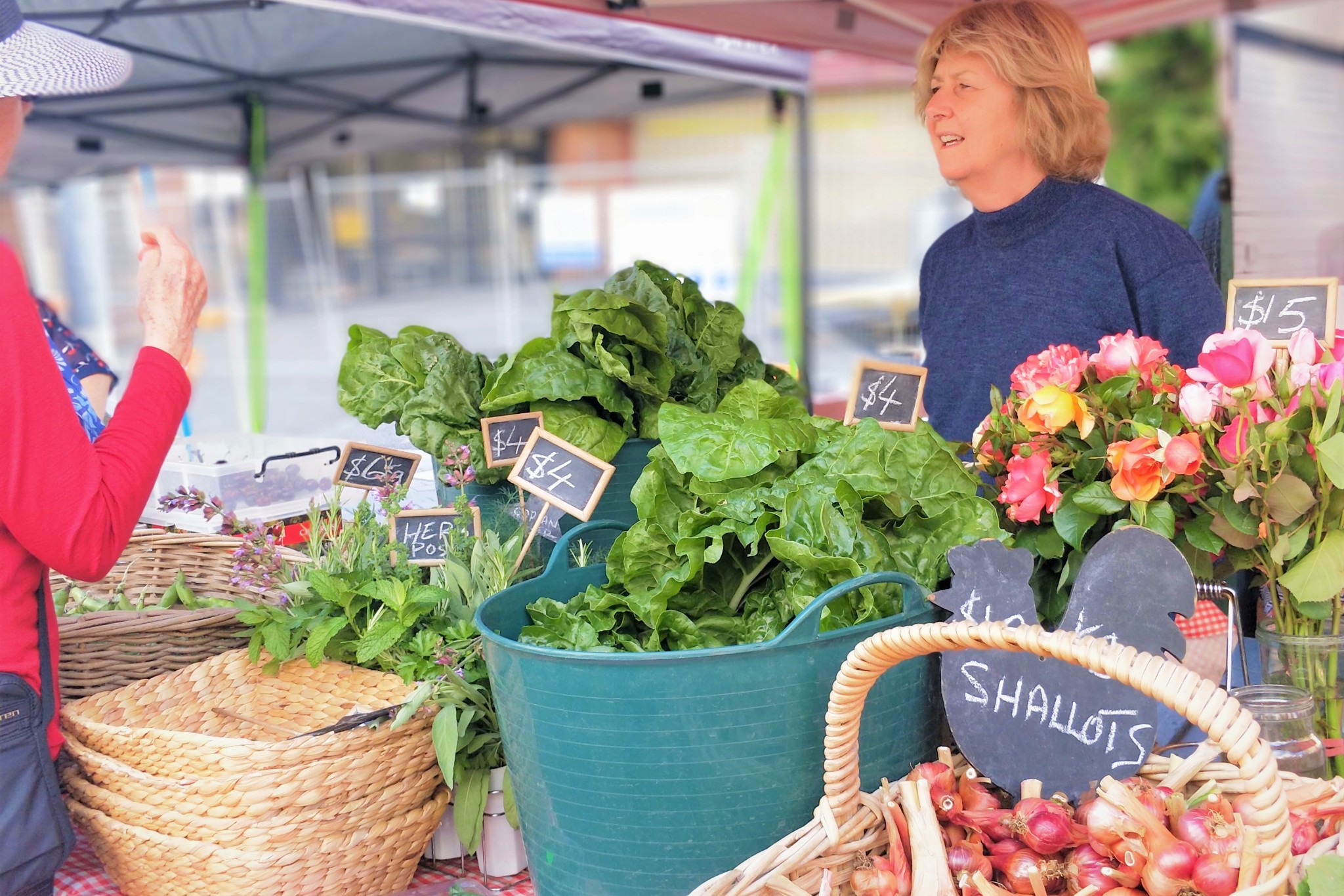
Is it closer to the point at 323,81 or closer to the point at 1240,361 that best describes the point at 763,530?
the point at 1240,361

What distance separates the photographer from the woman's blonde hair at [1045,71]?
196 centimetres

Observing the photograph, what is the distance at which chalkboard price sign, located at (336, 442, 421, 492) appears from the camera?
1770 mm

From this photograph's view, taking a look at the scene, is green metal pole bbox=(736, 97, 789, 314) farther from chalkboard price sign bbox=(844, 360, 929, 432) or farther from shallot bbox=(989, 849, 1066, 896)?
shallot bbox=(989, 849, 1066, 896)

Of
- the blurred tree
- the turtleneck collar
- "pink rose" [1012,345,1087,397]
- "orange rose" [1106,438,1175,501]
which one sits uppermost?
the blurred tree

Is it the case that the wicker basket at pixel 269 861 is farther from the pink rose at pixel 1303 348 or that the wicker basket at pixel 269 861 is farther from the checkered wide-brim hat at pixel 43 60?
the pink rose at pixel 1303 348

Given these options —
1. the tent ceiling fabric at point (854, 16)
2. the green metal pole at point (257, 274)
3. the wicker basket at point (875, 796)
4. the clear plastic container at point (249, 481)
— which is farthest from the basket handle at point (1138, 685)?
the green metal pole at point (257, 274)

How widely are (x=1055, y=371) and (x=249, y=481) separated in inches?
56.6

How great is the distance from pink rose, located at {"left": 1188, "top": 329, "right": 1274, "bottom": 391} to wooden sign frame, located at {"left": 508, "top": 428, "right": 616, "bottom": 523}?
2.35 ft

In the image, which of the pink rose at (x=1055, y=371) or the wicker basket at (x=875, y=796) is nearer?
the wicker basket at (x=875, y=796)

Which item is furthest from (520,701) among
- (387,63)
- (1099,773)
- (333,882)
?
(387,63)

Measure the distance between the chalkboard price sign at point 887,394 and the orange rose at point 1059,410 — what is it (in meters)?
0.31

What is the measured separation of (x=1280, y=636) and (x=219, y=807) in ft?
3.85

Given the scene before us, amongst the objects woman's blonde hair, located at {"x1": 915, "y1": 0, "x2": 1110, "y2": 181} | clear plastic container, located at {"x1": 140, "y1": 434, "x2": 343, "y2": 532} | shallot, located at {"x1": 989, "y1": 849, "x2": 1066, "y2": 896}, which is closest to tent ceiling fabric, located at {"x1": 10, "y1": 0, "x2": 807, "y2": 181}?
clear plastic container, located at {"x1": 140, "y1": 434, "x2": 343, "y2": 532}

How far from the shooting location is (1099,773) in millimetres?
1141
